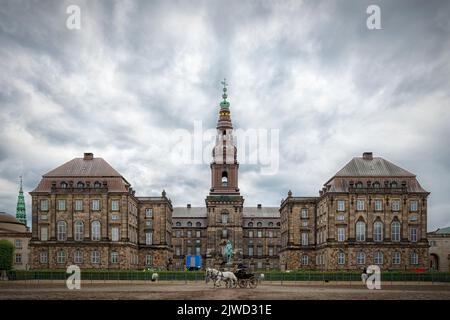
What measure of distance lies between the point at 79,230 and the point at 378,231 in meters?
49.2

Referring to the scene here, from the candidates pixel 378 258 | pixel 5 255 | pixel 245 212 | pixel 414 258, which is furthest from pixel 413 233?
pixel 245 212

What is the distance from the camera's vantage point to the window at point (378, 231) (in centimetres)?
8736

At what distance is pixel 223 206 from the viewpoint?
133 meters

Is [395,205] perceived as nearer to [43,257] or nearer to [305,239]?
[305,239]

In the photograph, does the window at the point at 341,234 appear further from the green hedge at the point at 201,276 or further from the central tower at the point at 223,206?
the central tower at the point at 223,206

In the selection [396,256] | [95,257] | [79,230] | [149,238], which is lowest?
[95,257]

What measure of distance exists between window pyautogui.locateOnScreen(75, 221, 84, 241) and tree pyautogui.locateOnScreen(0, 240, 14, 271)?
16.9m

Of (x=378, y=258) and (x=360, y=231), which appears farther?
(x=360, y=231)

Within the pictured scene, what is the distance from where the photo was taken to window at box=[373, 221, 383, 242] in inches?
3439

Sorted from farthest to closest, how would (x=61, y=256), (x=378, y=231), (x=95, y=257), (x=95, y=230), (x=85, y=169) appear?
(x=85, y=169)
(x=95, y=230)
(x=95, y=257)
(x=378, y=231)
(x=61, y=256)

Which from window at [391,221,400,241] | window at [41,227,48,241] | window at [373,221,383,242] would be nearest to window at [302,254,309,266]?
window at [373,221,383,242]

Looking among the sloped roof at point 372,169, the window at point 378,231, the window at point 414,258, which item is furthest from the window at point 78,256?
the window at point 414,258
